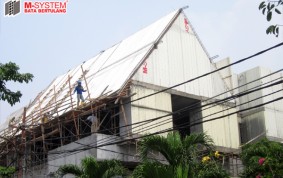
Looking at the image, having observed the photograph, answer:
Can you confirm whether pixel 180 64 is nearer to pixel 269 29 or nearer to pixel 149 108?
pixel 149 108

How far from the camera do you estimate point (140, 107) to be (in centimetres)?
2166

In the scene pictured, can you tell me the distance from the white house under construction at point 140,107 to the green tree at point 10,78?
720 cm

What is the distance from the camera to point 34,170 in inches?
968

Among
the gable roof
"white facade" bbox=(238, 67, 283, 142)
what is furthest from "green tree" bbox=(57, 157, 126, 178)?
"white facade" bbox=(238, 67, 283, 142)

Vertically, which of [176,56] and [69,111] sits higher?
[176,56]

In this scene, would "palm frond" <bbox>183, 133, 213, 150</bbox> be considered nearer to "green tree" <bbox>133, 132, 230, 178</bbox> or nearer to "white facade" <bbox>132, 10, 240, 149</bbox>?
→ "green tree" <bbox>133, 132, 230, 178</bbox>

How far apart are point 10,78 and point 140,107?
9.47m

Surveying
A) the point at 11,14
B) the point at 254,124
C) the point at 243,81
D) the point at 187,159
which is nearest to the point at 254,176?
the point at 187,159

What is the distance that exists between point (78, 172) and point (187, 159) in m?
3.86

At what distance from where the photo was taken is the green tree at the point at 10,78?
12.7 metres

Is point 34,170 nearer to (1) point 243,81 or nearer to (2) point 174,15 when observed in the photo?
(2) point 174,15

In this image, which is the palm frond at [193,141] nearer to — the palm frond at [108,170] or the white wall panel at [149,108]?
the palm frond at [108,170]

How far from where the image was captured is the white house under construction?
2120 cm

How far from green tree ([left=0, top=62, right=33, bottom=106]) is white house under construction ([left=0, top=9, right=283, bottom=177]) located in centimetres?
720
